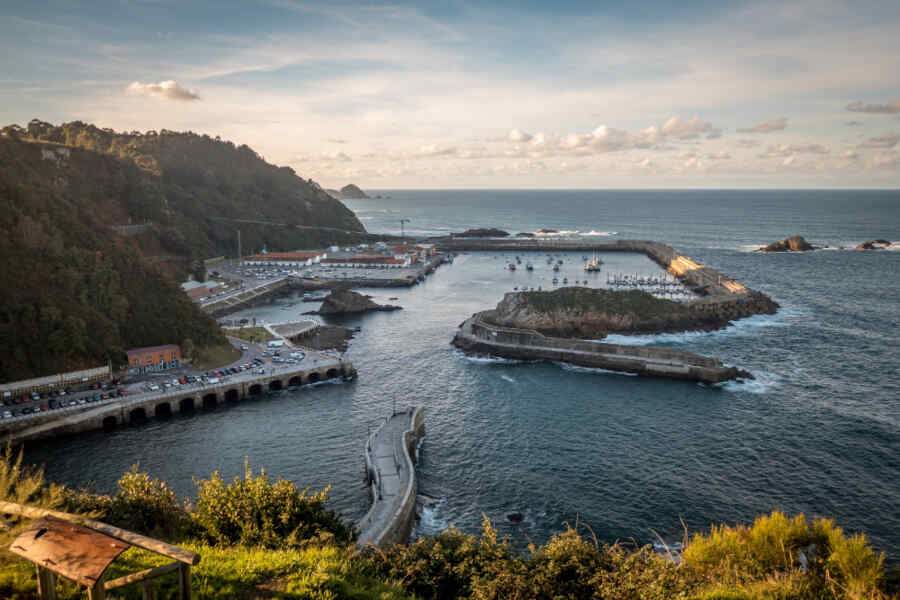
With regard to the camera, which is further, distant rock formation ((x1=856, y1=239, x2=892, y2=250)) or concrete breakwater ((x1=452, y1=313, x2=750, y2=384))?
distant rock formation ((x1=856, y1=239, x2=892, y2=250))

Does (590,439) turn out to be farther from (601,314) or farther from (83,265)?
(83,265)

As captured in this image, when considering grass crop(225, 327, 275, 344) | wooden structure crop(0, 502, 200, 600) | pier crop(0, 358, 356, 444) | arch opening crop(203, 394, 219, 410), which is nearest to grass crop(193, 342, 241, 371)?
pier crop(0, 358, 356, 444)

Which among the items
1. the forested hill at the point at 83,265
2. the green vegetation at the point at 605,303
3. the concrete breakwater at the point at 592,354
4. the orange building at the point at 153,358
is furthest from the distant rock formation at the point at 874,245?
the orange building at the point at 153,358

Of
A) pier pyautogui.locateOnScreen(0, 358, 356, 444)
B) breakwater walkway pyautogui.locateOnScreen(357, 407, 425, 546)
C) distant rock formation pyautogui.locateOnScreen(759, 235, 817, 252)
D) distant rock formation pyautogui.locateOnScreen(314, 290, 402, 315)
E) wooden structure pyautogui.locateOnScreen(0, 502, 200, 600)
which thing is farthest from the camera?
distant rock formation pyautogui.locateOnScreen(759, 235, 817, 252)

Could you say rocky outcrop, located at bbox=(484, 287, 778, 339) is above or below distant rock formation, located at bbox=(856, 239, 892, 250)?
below

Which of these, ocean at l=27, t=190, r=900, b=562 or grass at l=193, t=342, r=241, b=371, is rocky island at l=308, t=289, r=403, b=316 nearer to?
ocean at l=27, t=190, r=900, b=562

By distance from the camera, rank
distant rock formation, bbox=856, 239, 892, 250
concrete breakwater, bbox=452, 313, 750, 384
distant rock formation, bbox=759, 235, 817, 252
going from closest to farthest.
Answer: concrete breakwater, bbox=452, 313, 750, 384
distant rock formation, bbox=856, 239, 892, 250
distant rock formation, bbox=759, 235, 817, 252
